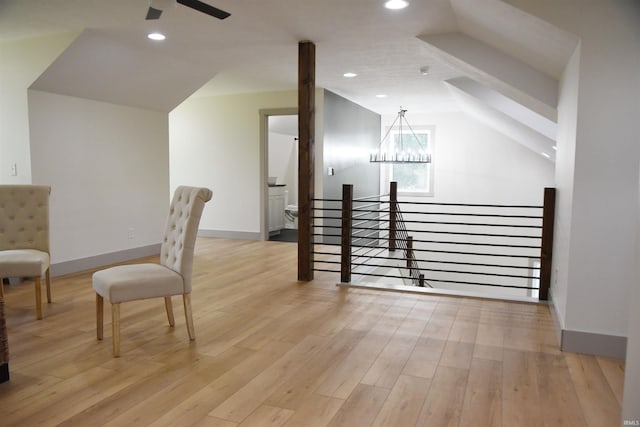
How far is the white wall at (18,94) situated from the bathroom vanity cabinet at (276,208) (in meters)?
4.32

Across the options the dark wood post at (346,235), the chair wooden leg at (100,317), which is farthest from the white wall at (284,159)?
the chair wooden leg at (100,317)

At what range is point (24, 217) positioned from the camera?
151 inches

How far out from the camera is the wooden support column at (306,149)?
4.57 m

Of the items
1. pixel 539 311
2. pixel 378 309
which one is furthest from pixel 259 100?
pixel 539 311

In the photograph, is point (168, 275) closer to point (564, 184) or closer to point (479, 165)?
point (564, 184)

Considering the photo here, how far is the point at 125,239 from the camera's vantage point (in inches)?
224

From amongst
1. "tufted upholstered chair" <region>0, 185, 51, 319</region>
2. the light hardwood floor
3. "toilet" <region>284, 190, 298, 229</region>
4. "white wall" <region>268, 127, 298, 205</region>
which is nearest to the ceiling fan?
"tufted upholstered chair" <region>0, 185, 51, 319</region>

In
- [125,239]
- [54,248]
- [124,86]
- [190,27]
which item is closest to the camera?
[190,27]

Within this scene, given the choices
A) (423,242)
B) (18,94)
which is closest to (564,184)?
(423,242)

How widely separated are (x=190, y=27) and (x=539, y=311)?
3927 millimetres

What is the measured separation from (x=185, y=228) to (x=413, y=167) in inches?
291

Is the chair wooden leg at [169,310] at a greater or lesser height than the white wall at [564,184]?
lesser

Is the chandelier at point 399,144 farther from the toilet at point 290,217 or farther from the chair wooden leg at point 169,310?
the chair wooden leg at point 169,310

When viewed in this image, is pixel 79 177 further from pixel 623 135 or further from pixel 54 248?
pixel 623 135
